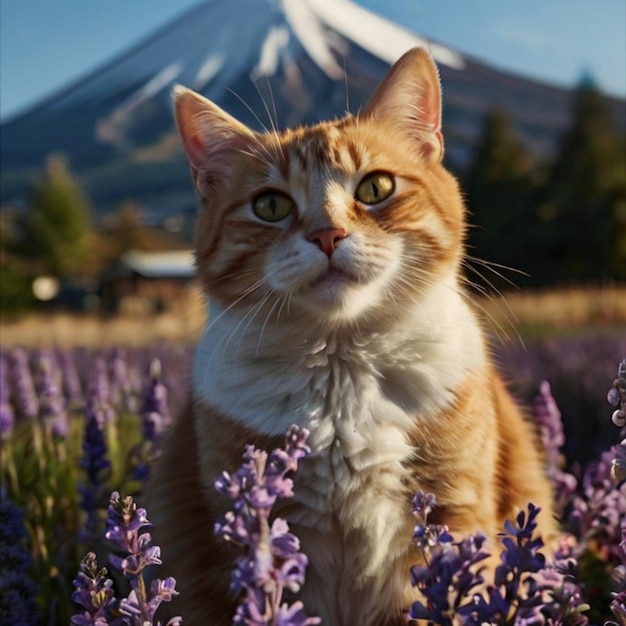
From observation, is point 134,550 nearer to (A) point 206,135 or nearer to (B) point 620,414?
(B) point 620,414

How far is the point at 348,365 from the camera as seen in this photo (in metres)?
1.61

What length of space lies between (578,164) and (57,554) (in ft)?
72.4

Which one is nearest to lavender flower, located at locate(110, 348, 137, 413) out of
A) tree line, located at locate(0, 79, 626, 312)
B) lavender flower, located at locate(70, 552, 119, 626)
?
lavender flower, located at locate(70, 552, 119, 626)

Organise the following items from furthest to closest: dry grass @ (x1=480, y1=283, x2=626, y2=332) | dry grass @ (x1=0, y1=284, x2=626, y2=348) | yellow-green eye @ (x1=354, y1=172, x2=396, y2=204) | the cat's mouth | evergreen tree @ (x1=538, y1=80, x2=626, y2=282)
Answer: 1. evergreen tree @ (x1=538, y1=80, x2=626, y2=282)
2. dry grass @ (x1=480, y1=283, x2=626, y2=332)
3. dry grass @ (x1=0, y1=284, x2=626, y2=348)
4. yellow-green eye @ (x1=354, y1=172, x2=396, y2=204)
5. the cat's mouth

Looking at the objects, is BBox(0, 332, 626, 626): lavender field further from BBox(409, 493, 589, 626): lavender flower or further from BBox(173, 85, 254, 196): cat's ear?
BBox(173, 85, 254, 196): cat's ear

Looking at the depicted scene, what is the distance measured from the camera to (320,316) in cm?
163

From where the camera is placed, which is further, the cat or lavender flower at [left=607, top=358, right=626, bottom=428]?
the cat

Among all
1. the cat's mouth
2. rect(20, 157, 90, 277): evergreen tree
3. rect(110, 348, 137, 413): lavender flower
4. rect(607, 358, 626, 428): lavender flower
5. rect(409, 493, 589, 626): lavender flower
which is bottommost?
rect(20, 157, 90, 277): evergreen tree

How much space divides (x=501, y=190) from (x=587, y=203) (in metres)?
2.80

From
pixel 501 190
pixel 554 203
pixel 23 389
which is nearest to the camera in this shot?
pixel 23 389

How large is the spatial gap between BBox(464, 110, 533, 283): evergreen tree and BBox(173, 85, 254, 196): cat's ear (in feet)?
62.5

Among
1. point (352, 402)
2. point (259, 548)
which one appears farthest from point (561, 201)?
point (259, 548)

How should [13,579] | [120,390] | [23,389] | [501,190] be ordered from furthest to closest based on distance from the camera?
[501,190] < [120,390] < [23,389] < [13,579]

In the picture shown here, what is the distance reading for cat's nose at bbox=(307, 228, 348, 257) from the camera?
5.10 ft
